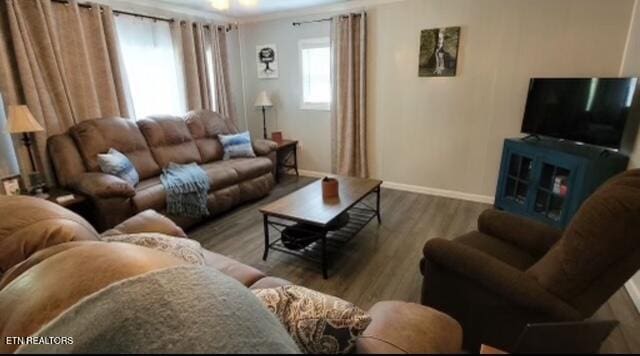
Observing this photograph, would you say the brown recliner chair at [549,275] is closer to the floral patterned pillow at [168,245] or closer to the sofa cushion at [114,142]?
the floral patterned pillow at [168,245]

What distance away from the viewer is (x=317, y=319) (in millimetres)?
869

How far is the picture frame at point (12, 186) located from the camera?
2.41m

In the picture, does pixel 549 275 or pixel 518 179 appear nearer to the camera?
pixel 549 275

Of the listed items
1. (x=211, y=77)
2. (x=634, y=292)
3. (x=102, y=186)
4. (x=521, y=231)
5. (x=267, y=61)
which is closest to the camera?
(x=521, y=231)

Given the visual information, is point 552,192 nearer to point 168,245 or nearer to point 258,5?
point 168,245

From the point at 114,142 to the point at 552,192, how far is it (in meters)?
3.99

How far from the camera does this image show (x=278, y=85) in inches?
188

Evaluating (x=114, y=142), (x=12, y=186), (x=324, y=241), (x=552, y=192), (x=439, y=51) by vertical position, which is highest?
(x=439, y=51)

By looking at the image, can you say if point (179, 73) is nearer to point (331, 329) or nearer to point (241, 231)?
point (241, 231)

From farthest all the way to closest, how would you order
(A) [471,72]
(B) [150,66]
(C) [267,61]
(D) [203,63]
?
(C) [267,61] → (D) [203,63] → (B) [150,66] → (A) [471,72]

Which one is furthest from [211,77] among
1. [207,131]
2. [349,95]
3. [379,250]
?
[379,250]

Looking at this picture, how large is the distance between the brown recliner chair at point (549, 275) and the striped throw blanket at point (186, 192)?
7.27ft

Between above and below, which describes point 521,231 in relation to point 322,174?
above

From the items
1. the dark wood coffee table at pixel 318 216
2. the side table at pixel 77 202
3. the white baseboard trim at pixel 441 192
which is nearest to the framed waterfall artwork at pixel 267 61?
the white baseboard trim at pixel 441 192
